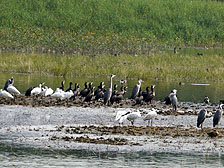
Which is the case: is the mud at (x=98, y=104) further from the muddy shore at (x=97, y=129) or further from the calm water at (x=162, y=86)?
the calm water at (x=162, y=86)

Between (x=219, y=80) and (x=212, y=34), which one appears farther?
(x=212, y=34)

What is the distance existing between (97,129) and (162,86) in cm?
1567

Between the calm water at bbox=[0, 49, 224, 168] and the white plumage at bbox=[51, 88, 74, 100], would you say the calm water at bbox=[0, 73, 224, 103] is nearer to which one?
the white plumage at bbox=[51, 88, 74, 100]

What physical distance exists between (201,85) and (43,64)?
32.2 feet

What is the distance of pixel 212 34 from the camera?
251 ft

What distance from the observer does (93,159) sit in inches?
651

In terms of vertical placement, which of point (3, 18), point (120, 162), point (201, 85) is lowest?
point (120, 162)

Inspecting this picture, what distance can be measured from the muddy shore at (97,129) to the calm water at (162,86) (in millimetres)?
4978

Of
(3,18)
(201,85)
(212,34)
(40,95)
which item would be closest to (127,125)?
(40,95)

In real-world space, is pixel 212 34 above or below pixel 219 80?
above

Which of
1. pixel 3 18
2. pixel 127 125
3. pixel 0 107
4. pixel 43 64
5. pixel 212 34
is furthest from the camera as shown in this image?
pixel 212 34

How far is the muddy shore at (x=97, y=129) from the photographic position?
18.2 metres

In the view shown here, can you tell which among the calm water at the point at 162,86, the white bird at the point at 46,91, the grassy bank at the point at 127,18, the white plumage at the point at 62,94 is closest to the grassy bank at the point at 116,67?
the calm water at the point at 162,86

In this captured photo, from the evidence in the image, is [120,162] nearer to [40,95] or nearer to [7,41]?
[40,95]
